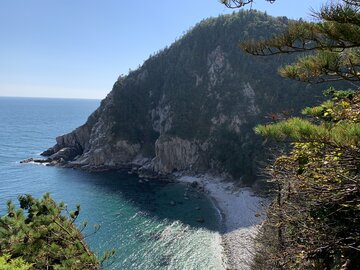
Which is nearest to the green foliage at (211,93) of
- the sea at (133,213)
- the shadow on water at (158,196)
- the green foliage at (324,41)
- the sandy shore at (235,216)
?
the sandy shore at (235,216)

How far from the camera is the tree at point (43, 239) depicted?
980cm

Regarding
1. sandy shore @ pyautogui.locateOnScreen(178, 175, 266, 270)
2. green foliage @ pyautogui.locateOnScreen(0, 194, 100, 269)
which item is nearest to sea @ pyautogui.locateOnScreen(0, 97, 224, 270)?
sandy shore @ pyautogui.locateOnScreen(178, 175, 266, 270)

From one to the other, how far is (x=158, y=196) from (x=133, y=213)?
7311 mm

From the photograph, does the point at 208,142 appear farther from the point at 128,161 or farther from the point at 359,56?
the point at 359,56

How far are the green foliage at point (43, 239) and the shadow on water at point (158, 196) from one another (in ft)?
99.7

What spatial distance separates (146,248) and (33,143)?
7527 cm

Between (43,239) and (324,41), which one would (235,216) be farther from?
(324,41)

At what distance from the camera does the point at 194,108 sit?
72250mm

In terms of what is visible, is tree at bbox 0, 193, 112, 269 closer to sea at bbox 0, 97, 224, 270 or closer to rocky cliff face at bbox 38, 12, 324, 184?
sea at bbox 0, 97, 224, 270

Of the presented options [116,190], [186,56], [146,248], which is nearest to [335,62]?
[146,248]

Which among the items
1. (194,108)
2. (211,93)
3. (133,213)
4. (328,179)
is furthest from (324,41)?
(211,93)

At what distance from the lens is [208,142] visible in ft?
215

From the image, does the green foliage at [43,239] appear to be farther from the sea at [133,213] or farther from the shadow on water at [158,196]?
Result: the shadow on water at [158,196]

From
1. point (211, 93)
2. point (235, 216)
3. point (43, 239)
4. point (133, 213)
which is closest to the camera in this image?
point (43, 239)
